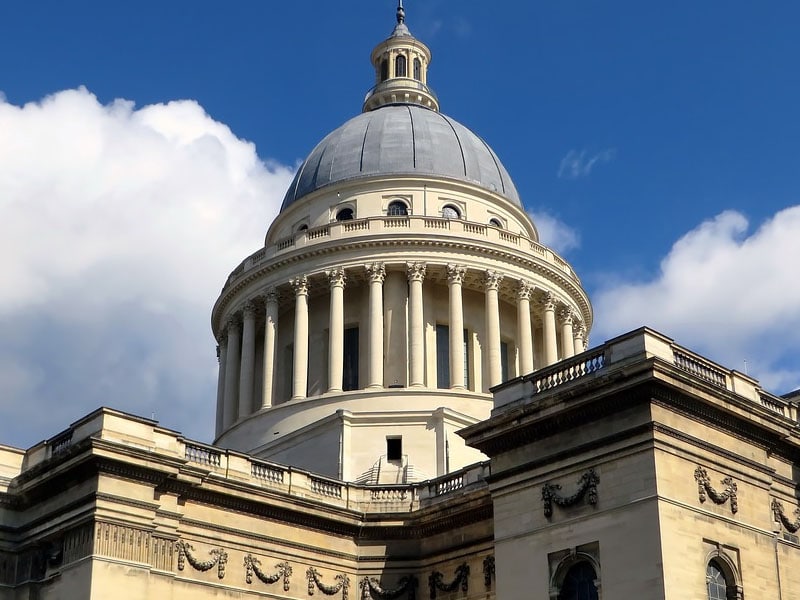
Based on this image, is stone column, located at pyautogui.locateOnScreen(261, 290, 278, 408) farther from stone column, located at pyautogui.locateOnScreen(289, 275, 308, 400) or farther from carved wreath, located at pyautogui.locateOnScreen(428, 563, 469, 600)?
carved wreath, located at pyautogui.locateOnScreen(428, 563, 469, 600)

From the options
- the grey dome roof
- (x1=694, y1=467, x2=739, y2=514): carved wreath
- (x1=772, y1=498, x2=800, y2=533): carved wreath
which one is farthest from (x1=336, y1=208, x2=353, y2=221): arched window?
(x1=694, y1=467, x2=739, y2=514): carved wreath

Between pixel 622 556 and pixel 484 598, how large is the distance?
8875mm

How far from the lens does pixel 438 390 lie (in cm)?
5175

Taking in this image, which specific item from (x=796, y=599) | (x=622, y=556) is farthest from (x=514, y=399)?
(x=796, y=599)

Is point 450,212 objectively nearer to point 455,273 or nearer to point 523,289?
point 455,273

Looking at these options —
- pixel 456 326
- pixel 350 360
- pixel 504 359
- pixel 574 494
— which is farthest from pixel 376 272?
pixel 574 494

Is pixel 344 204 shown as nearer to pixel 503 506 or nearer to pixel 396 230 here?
pixel 396 230

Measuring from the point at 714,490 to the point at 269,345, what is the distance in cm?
2750

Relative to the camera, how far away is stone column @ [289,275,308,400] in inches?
2099

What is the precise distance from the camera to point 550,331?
2245 inches

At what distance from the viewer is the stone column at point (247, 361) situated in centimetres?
5631

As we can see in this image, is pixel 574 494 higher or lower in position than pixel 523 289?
lower

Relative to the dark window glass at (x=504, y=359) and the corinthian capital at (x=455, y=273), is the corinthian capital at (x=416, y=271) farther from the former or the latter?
the dark window glass at (x=504, y=359)

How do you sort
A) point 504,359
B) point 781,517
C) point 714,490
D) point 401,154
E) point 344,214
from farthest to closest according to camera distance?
1. point 401,154
2. point 344,214
3. point 504,359
4. point 781,517
5. point 714,490
